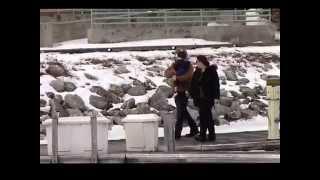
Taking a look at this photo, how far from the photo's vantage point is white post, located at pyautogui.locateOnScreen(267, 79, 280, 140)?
8.17 metres

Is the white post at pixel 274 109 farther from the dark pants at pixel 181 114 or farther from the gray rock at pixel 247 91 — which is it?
the dark pants at pixel 181 114

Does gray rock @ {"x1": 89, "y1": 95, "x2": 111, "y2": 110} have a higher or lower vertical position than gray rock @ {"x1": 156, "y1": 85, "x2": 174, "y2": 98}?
lower

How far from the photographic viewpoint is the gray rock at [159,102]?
8.38 m

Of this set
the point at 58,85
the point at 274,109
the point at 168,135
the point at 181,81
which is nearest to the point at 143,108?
the point at 168,135

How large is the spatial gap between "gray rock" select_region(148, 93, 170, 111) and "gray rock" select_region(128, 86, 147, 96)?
0.14 m

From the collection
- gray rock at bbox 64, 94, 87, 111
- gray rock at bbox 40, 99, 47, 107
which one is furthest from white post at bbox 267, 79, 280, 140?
gray rock at bbox 40, 99, 47, 107

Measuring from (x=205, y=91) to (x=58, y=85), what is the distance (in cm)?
186

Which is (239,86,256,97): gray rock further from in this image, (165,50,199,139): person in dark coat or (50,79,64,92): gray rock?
(50,79,64,92): gray rock

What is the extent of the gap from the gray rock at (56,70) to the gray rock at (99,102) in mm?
461

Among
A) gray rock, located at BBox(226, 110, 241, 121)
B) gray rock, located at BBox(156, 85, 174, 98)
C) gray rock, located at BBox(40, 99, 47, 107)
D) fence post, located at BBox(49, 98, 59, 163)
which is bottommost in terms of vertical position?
fence post, located at BBox(49, 98, 59, 163)

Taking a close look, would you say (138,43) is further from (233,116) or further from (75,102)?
(233,116)
